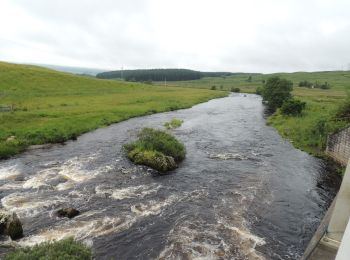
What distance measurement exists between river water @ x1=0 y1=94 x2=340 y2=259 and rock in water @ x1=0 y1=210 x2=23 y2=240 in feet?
1.86

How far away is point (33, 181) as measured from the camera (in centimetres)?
2791

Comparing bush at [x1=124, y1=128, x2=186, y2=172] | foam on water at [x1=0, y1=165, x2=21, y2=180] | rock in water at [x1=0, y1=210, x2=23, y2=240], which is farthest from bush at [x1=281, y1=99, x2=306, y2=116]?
rock in water at [x1=0, y1=210, x2=23, y2=240]

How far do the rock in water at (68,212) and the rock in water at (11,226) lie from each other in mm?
2944

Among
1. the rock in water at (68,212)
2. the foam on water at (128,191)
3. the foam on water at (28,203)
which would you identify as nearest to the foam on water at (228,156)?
the foam on water at (128,191)

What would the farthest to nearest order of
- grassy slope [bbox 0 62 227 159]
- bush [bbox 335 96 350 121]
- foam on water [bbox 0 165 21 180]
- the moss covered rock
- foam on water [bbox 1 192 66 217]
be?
1. grassy slope [bbox 0 62 227 159]
2. bush [bbox 335 96 350 121]
3. the moss covered rock
4. foam on water [bbox 0 165 21 180]
5. foam on water [bbox 1 192 66 217]

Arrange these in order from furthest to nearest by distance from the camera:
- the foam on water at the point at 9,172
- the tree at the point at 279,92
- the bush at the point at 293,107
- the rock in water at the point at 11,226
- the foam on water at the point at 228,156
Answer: the tree at the point at 279,92 → the bush at the point at 293,107 → the foam on water at the point at 228,156 → the foam on water at the point at 9,172 → the rock in water at the point at 11,226

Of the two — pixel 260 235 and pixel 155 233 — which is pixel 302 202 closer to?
pixel 260 235

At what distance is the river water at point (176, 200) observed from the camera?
62.1 feet

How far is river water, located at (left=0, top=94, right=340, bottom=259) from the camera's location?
18938 millimetres

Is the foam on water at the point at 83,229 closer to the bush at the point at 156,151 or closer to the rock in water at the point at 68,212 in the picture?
the rock in water at the point at 68,212

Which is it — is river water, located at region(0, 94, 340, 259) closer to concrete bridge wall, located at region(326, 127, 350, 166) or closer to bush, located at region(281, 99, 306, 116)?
concrete bridge wall, located at region(326, 127, 350, 166)

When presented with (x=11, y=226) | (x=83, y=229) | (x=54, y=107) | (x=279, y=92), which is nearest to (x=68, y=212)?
(x=83, y=229)

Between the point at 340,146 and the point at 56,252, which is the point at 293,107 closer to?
the point at 340,146

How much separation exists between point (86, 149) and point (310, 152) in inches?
1098
